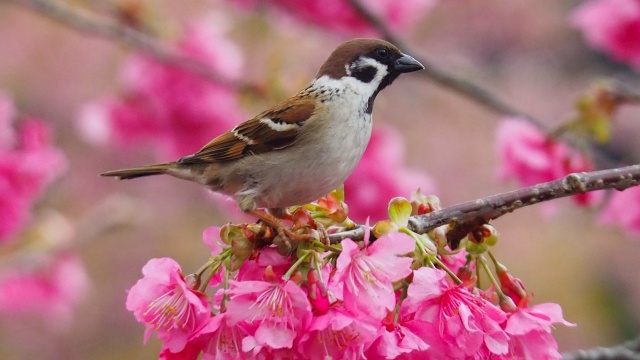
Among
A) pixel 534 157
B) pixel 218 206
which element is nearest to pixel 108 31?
pixel 534 157

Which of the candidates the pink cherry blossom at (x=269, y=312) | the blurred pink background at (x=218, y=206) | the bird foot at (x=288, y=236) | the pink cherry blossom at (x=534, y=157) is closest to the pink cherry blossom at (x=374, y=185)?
the pink cherry blossom at (x=534, y=157)

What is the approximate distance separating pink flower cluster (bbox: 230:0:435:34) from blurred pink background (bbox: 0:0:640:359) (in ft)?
4.88

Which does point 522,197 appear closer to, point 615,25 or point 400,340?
point 400,340

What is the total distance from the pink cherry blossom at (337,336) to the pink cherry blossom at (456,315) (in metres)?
0.07

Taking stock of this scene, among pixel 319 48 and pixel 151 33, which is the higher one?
pixel 319 48

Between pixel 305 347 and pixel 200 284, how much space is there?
18 cm

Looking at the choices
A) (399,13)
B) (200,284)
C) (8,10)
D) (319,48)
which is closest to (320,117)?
(200,284)

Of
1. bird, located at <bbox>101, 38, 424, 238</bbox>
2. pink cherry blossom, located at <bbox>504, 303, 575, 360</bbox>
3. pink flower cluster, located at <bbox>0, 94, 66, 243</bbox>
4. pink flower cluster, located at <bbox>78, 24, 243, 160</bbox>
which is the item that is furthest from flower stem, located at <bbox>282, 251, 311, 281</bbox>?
pink flower cluster, located at <bbox>78, 24, 243, 160</bbox>

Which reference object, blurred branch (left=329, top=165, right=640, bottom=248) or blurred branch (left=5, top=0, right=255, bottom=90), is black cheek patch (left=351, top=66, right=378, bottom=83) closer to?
blurred branch (left=329, top=165, right=640, bottom=248)

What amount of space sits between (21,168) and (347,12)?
1100 mm

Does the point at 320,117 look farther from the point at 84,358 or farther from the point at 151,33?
the point at 84,358

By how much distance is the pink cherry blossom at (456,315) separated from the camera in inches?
36.8

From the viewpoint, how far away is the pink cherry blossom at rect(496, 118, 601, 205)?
182 cm

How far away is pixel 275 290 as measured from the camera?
0.95 meters
